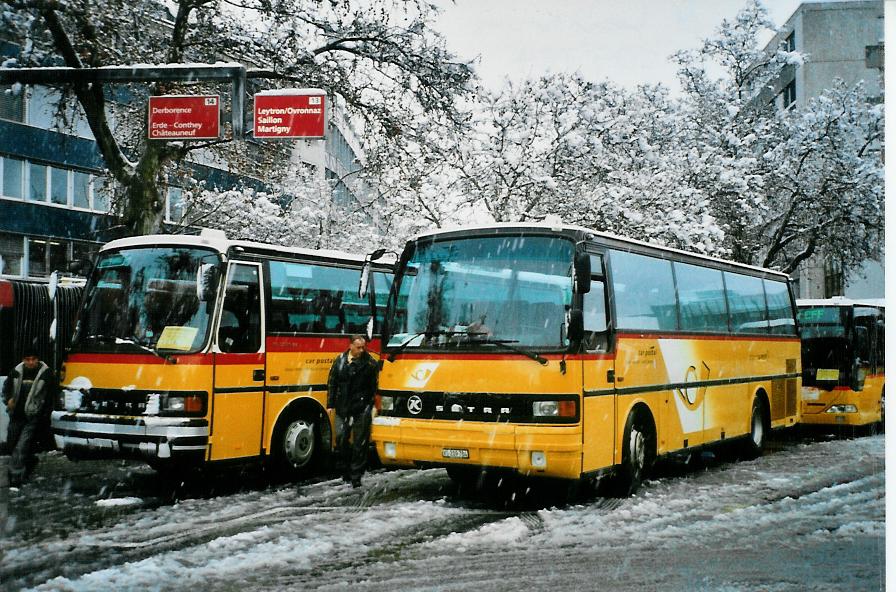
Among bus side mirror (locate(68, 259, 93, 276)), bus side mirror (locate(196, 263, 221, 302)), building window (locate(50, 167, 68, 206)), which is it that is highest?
building window (locate(50, 167, 68, 206))

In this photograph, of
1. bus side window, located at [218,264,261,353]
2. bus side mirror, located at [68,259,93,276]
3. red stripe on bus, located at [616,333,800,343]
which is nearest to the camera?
red stripe on bus, located at [616,333,800,343]

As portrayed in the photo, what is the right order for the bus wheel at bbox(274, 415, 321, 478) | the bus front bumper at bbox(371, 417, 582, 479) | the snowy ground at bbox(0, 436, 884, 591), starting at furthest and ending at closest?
the bus wheel at bbox(274, 415, 321, 478) < the bus front bumper at bbox(371, 417, 582, 479) < the snowy ground at bbox(0, 436, 884, 591)

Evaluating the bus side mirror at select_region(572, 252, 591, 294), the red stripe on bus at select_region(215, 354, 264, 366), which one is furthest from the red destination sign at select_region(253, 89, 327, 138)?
the bus side mirror at select_region(572, 252, 591, 294)

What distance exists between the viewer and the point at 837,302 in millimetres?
17969

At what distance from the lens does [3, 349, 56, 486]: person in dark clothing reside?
11109 millimetres

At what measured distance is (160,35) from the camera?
14.6m

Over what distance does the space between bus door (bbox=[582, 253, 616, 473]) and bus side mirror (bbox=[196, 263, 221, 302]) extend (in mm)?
4147

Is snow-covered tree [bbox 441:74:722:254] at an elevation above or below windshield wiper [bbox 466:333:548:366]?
above

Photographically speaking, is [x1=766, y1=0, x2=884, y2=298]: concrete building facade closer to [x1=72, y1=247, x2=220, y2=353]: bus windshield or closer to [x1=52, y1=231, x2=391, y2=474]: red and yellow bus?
[x1=52, y1=231, x2=391, y2=474]: red and yellow bus

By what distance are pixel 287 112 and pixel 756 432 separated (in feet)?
26.6

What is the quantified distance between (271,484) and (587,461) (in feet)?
14.1

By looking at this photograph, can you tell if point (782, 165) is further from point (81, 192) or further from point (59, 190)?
point (59, 190)

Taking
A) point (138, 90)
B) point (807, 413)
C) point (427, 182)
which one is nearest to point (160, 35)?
point (138, 90)

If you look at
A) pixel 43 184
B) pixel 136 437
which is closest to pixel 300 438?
pixel 136 437
